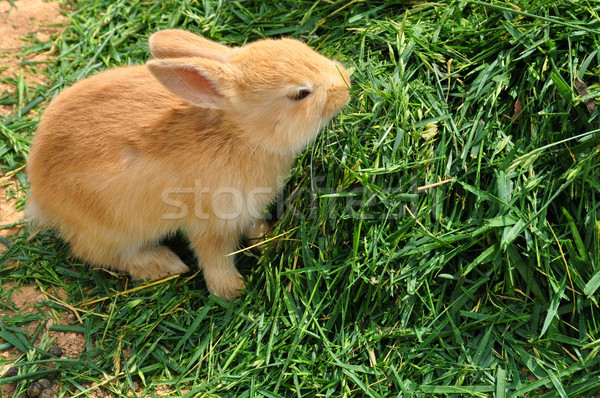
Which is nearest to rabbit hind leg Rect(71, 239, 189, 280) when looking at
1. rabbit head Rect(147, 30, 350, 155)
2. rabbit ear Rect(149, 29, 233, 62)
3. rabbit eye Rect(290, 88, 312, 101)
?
rabbit head Rect(147, 30, 350, 155)

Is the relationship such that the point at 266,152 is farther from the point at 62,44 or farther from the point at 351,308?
the point at 62,44

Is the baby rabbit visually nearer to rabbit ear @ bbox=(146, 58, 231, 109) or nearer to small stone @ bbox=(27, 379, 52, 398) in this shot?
rabbit ear @ bbox=(146, 58, 231, 109)

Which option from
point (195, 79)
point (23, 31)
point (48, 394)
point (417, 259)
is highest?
point (195, 79)

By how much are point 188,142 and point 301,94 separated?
83cm

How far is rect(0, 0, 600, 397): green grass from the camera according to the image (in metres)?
3.90

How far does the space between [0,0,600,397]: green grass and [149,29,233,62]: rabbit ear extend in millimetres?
957

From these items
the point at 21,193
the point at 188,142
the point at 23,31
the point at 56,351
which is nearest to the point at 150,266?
the point at 56,351

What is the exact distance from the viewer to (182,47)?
4.36m

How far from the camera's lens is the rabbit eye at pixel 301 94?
4.14m

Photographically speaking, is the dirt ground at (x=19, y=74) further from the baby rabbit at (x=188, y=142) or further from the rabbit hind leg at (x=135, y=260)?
the baby rabbit at (x=188, y=142)

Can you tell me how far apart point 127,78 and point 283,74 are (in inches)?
48.7

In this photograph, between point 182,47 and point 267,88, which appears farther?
point 182,47

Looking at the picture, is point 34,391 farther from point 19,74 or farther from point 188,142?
point 19,74

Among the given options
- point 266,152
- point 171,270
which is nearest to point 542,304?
point 266,152
